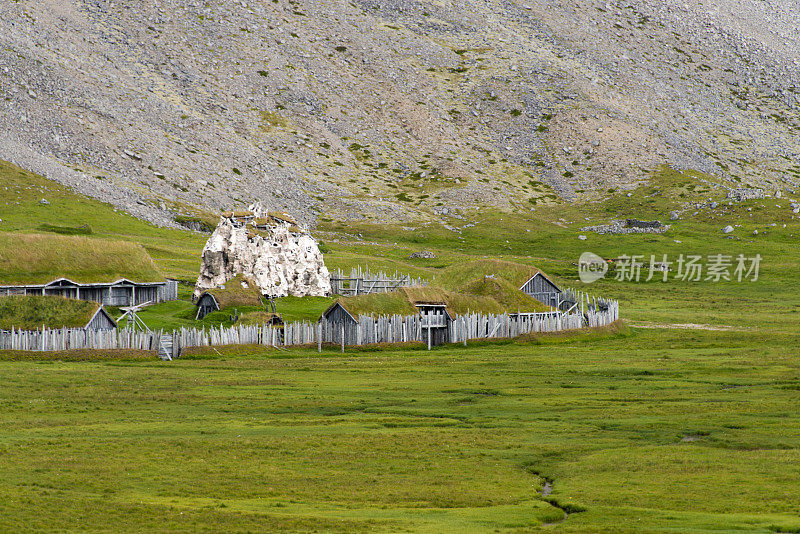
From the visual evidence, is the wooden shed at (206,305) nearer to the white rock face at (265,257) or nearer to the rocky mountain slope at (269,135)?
the white rock face at (265,257)

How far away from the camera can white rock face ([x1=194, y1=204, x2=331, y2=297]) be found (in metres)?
83.1

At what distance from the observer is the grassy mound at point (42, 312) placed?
5506 cm

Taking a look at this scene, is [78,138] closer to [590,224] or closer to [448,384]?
[590,224]

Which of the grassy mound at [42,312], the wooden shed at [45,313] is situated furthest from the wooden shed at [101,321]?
the grassy mound at [42,312]

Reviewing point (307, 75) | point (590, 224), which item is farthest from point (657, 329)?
point (307, 75)

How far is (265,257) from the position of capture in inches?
3297

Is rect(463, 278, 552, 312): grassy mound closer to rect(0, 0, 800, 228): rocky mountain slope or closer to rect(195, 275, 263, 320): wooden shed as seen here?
rect(195, 275, 263, 320): wooden shed

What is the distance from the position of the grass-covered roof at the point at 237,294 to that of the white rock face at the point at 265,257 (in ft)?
19.3

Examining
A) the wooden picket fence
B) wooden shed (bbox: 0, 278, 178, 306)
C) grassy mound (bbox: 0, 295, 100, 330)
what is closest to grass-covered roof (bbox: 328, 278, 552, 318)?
the wooden picket fence

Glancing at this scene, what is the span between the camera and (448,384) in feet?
151

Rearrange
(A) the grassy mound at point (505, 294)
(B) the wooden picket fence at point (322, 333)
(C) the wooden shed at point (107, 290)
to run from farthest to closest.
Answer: (C) the wooden shed at point (107, 290)
(A) the grassy mound at point (505, 294)
(B) the wooden picket fence at point (322, 333)

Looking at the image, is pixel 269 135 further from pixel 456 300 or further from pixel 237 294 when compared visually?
pixel 456 300

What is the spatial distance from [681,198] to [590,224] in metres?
21.0

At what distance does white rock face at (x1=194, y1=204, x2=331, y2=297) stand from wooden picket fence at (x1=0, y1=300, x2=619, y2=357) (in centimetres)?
2108
